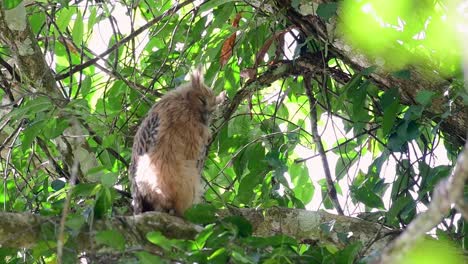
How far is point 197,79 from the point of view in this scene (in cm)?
546

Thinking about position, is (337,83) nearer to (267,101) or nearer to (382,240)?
(267,101)

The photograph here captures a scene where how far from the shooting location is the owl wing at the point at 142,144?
505 centimetres

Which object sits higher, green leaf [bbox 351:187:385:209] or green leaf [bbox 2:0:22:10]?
green leaf [bbox 2:0:22:10]

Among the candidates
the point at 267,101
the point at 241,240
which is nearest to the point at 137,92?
the point at 267,101

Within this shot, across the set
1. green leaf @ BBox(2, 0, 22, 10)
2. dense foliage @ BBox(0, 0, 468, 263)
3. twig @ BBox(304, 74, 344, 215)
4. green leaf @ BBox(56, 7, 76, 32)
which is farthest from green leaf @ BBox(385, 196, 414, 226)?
green leaf @ BBox(56, 7, 76, 32)

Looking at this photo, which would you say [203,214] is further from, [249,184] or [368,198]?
[249,184]

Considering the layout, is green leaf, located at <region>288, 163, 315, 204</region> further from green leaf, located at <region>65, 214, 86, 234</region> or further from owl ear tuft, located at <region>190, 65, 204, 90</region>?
green leaf, located at <region>65, 214, 86, 234</region>

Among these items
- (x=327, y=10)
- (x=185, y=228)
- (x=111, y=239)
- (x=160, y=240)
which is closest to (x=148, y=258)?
(x=160, y=240)

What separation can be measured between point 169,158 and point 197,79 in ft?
2.17

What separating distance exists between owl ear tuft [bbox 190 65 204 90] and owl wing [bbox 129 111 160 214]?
0.35 metres

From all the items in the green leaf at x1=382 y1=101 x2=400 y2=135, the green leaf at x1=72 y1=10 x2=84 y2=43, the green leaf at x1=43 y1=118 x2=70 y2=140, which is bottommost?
the green leaf at x1=43 y1=118 x2=70 y2=140

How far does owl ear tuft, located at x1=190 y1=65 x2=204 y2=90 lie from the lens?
5.42 meters

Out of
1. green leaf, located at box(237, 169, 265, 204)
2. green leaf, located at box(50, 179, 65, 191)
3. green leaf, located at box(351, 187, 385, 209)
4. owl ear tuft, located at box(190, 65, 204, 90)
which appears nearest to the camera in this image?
green leaf, located at box(351, 187, 385, 209)

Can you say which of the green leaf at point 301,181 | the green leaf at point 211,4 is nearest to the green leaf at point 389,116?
the green leaf at point 211,4
